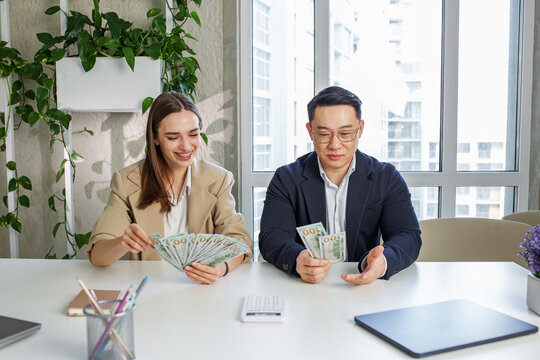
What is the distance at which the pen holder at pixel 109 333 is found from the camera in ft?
3.19

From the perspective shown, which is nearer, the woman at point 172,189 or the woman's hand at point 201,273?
the woman's hand at point 201,273

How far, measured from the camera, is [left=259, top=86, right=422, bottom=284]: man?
6.44 feet

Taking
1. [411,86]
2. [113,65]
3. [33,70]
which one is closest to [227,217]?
[113,65]

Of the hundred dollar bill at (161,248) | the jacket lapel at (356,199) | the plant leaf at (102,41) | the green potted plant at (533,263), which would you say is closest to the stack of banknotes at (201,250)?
the hundred dollar bill at (161,248)

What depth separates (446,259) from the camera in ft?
7.21

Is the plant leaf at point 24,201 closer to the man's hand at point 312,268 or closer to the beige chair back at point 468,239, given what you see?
the man's hand at point 312,268

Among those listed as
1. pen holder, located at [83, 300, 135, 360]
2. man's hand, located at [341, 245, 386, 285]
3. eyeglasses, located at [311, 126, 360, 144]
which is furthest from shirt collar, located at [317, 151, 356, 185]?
pen holder, located at [83, 300, 135, 360]

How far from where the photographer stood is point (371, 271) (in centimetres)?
151

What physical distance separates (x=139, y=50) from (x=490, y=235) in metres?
2.26

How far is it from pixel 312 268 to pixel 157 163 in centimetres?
94

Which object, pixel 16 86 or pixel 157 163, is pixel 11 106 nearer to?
pixel 16 86

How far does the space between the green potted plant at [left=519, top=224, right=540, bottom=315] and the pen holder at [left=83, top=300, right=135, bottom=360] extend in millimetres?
972

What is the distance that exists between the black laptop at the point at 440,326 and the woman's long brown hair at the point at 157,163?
3.77 feet

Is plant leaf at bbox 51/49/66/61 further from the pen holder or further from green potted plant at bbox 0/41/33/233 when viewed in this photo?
the pen holder
